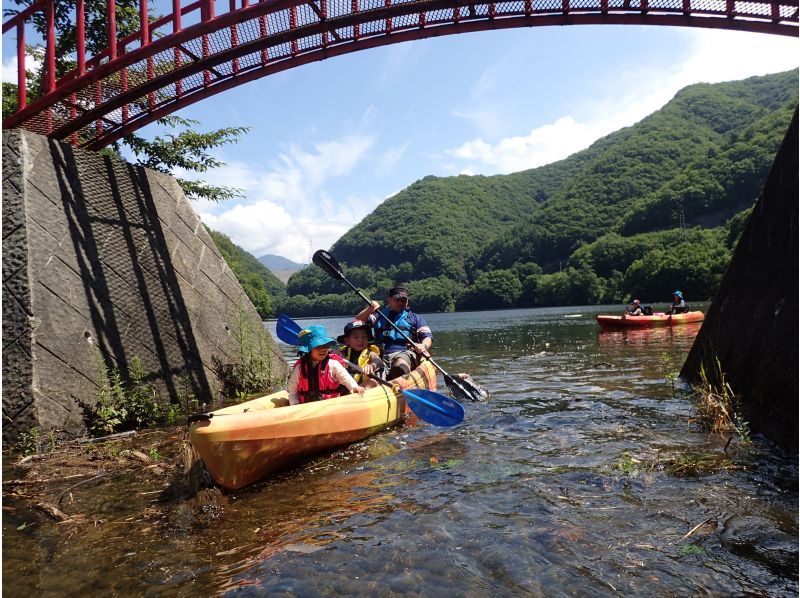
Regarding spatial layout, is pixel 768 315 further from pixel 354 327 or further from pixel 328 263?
pixel 328 263

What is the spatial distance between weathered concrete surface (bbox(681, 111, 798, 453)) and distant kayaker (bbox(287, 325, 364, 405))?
4.15 meters

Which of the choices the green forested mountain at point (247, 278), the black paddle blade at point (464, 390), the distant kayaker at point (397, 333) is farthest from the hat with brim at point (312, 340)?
the green forested mountain at point (247, 278)

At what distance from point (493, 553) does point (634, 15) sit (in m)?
8.61

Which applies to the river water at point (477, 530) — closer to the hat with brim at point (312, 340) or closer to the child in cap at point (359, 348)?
the hat with brim at point (312, 340)

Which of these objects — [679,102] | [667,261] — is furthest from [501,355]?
[679,102]

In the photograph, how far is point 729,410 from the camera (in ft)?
18.2

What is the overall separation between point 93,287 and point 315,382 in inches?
143

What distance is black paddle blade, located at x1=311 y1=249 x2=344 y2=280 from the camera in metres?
9.43

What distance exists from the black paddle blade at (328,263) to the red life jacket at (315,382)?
3.60 metres

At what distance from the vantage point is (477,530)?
139 inches

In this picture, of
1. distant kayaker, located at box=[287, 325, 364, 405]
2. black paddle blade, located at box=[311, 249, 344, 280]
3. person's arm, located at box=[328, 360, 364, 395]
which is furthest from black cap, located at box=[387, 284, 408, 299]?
person's arm, located at box=[328, 360, 364, 395]

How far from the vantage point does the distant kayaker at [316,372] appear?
5.59 metres

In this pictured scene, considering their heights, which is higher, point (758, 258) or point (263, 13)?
point (263, 13)

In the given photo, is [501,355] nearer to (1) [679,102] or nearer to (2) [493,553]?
(2) [493,553]
